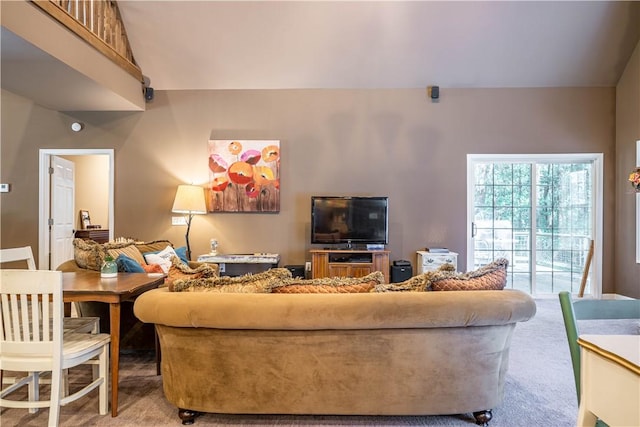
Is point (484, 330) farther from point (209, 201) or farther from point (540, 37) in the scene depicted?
point (540, 37)

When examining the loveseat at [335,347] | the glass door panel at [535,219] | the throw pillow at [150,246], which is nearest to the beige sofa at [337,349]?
the loveseat at [335,347]

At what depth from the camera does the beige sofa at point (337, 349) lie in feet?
5.77

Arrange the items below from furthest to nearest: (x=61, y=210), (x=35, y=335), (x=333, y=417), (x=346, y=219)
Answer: (x=61, y=210)
(x=346, y=219)
(x=333, y=417)
(x=35, y=335)

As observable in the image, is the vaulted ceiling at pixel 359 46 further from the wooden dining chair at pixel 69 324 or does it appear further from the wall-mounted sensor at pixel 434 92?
the wooden dining chair at pixel 69 324

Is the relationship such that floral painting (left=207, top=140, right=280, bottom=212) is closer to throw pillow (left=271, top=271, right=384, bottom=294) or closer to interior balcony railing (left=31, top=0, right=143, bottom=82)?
interior balcony railing (left=31, top=0, right=143, bottom=82)

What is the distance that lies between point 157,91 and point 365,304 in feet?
15.0

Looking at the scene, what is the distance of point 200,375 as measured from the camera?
1.88 metres

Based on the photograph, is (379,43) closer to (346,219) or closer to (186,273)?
(346,219)

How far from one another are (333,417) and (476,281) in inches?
44.5

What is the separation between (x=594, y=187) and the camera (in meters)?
4.91

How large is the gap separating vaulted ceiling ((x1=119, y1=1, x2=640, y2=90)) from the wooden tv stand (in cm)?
231

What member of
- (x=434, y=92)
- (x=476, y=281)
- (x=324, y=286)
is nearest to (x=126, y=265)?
(x=324, y=286)

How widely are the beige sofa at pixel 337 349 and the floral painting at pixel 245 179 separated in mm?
3005

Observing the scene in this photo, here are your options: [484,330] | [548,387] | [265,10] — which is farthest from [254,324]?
[265,10]
